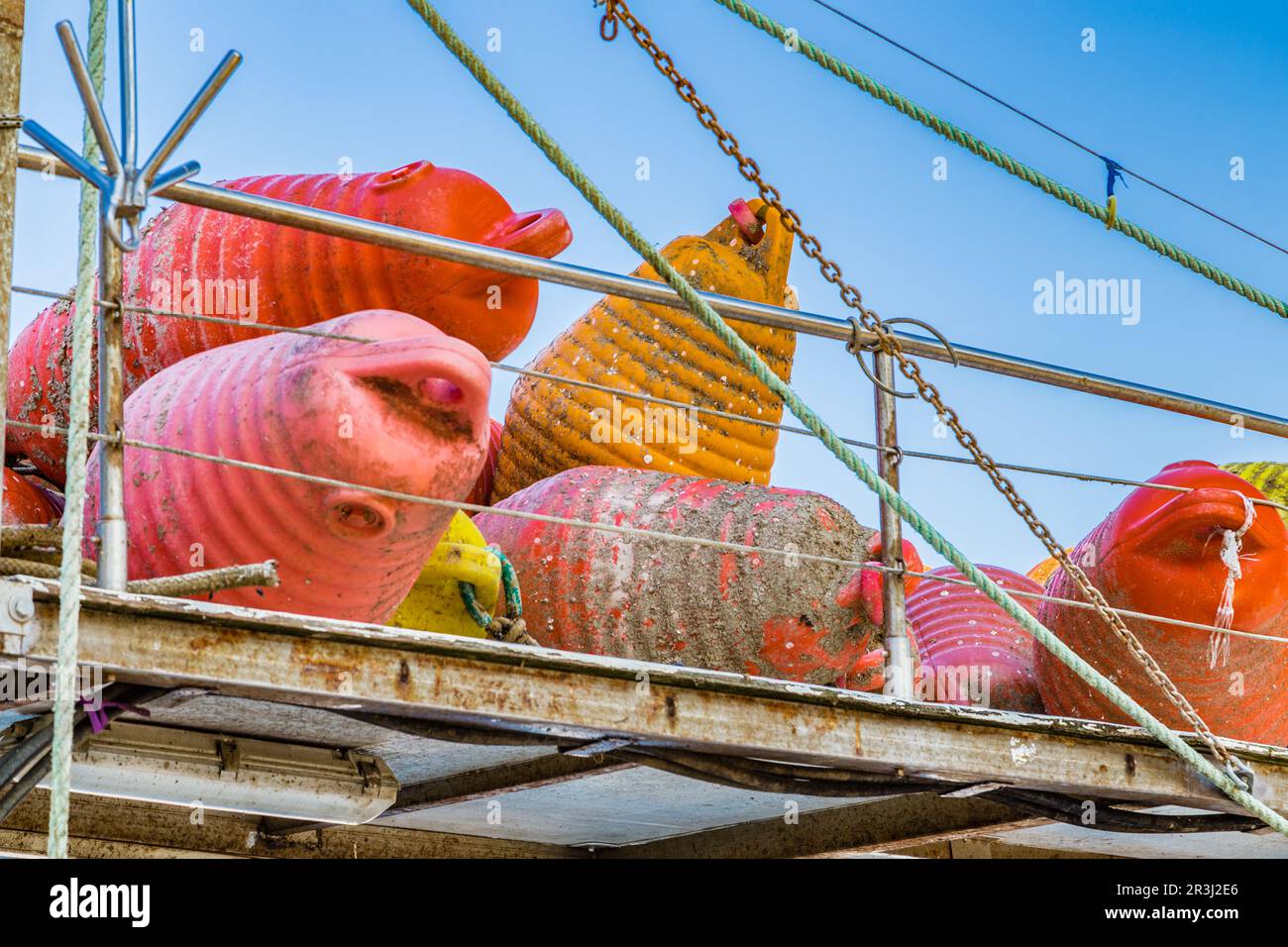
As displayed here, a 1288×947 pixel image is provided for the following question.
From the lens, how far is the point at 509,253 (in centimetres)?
304

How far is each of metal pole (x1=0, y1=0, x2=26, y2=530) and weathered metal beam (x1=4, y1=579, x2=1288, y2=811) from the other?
0.29 meters

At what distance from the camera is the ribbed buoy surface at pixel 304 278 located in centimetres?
354

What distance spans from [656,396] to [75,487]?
7.08 feet

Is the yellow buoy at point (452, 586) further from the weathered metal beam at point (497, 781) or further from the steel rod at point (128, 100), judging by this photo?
the steel rod at point (128, 100)

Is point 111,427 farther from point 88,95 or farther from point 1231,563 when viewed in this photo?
point 1231,563

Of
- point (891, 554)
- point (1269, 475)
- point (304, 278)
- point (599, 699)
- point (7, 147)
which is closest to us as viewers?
point (7, 147)

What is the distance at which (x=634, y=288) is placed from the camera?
123 inches

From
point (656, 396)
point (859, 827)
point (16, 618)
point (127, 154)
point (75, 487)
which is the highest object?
point (656, 396)

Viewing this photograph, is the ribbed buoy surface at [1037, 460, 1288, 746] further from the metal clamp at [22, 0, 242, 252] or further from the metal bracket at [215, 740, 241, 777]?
the metal clamp at [22, 0, 242, 252]

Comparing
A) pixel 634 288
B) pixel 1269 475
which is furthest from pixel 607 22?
pixel 1269 475
